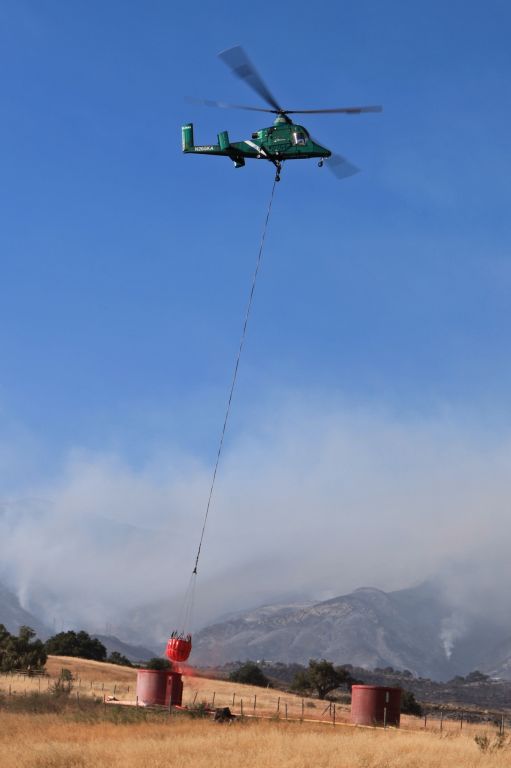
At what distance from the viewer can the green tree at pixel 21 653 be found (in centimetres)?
8138

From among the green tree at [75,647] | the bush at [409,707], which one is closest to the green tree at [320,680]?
the bush at [409,707]

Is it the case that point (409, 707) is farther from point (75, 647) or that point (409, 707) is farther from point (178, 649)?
point (75, 647)

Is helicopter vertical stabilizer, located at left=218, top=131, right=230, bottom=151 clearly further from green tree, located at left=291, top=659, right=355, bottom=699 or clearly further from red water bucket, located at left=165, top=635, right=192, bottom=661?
green tree, located at left=291, top=659, right=355, bottom=699

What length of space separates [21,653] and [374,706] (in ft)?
157

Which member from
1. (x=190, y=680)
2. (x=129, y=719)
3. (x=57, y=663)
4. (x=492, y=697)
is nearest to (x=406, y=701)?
(x=190, y=680)

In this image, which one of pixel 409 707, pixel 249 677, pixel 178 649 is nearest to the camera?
pixel 178 649

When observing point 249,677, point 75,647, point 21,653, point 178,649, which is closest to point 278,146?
point 178,649

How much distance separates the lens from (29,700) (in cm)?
4822

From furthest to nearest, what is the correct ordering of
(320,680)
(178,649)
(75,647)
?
(75,647) < (320,680) < (178,649)

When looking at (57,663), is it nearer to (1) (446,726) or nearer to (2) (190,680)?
(2) (190,680)

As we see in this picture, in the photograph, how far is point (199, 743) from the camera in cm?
3222

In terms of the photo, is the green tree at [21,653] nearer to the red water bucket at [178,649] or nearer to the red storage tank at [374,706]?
the red storage tank at [374,706]

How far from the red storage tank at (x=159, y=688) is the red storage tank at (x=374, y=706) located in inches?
362

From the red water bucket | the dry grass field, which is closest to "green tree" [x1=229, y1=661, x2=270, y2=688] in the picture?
the dry grass field
